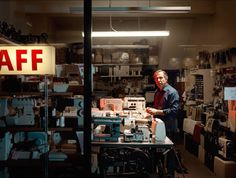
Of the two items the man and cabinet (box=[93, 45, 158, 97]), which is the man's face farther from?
cabinet (box=[93, 45, 158, 97])

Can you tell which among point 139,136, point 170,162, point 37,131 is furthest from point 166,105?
point 37,131

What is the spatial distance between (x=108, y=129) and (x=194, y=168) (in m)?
2.53

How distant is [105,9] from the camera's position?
537 cm

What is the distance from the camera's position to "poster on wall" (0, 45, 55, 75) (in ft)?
14.7

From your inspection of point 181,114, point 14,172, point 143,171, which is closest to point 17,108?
point 14,172

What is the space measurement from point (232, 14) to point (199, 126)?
2198 mm

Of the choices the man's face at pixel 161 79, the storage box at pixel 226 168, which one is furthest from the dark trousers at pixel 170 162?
the man's face at pixel 161 79

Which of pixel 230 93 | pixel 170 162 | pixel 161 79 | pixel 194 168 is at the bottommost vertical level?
pixel 194 168

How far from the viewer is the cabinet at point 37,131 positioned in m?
4.70

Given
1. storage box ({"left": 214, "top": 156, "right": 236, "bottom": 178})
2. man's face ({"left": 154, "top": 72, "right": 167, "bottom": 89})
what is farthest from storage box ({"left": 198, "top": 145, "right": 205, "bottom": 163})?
man's face ({"left": 154, "top": 72, "right": 167, "bottom": 89})

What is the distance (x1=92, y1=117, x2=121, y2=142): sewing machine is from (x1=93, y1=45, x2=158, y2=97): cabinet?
13.9 ft

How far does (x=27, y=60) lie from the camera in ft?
14.7

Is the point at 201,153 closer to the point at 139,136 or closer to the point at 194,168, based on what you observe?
the point at 194,168

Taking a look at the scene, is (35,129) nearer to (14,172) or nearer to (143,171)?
(14,172)
